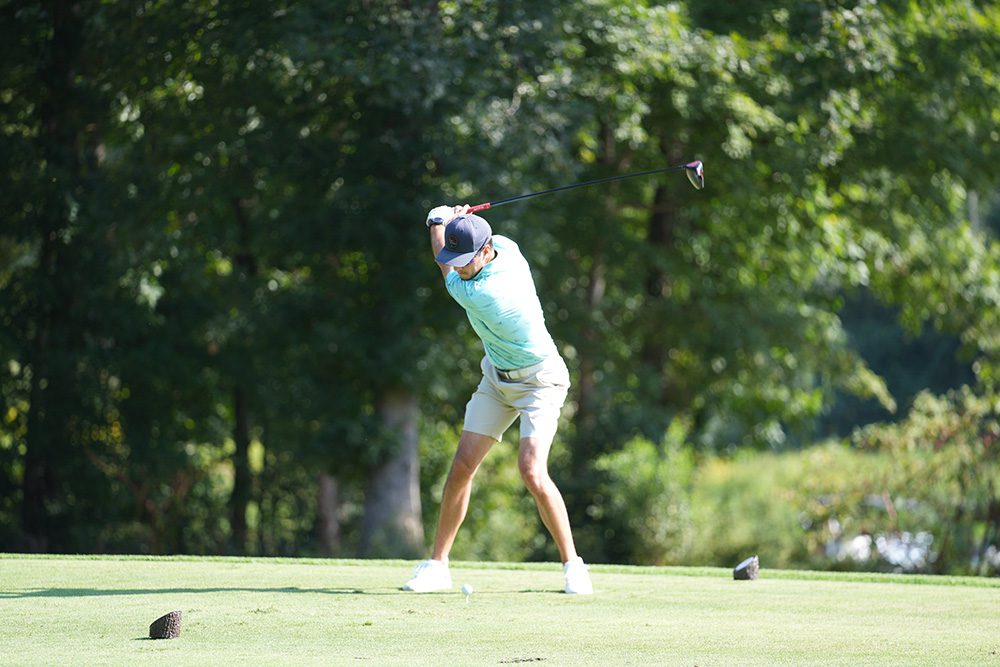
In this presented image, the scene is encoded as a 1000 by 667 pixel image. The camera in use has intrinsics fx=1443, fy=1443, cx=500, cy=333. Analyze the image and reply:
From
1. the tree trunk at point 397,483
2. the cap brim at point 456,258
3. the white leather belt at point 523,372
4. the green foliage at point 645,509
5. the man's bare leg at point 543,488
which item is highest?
the cap brim at point 456,258

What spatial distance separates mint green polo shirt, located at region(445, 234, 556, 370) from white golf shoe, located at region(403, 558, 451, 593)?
42.2 inches

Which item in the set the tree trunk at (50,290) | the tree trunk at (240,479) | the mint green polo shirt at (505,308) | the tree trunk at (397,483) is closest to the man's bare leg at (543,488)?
the mint green polo shirt at (505,308)

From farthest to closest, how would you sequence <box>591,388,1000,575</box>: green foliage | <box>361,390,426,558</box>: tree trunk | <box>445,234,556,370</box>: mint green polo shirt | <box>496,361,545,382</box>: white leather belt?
<box>361,390,426,558</box>: tree trunk, <box>591,388,1000,575</box>: green foliage, <box>496,361,545,382</box>: white leather belt, <box>445,234,556,370</box>: mint green polo shirt

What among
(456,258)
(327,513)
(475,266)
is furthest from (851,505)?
(456,258)

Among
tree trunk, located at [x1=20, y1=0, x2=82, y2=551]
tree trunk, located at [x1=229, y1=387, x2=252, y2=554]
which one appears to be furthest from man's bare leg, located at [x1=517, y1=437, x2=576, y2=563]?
tree trunk, located at [x1=229, y1=387, x2=252, y2=554]

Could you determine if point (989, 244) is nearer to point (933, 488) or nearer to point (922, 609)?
point (933, 488)

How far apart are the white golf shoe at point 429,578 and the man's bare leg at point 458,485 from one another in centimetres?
7

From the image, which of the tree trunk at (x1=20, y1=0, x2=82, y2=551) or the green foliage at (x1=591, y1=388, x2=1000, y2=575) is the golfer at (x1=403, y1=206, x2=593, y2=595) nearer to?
the green foliage at (x1=591, y1=388, x2=1000, y2=575)

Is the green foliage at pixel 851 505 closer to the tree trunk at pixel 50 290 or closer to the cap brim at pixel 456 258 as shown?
the tree trunk at pixel 50 290

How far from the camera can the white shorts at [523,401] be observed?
24.0 feet

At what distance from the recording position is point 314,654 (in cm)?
527

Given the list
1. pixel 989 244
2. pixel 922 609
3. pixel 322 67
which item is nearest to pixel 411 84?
pixel 322 67

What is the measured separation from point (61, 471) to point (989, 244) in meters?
13.6

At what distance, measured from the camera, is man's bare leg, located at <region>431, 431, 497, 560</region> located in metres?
7.44
